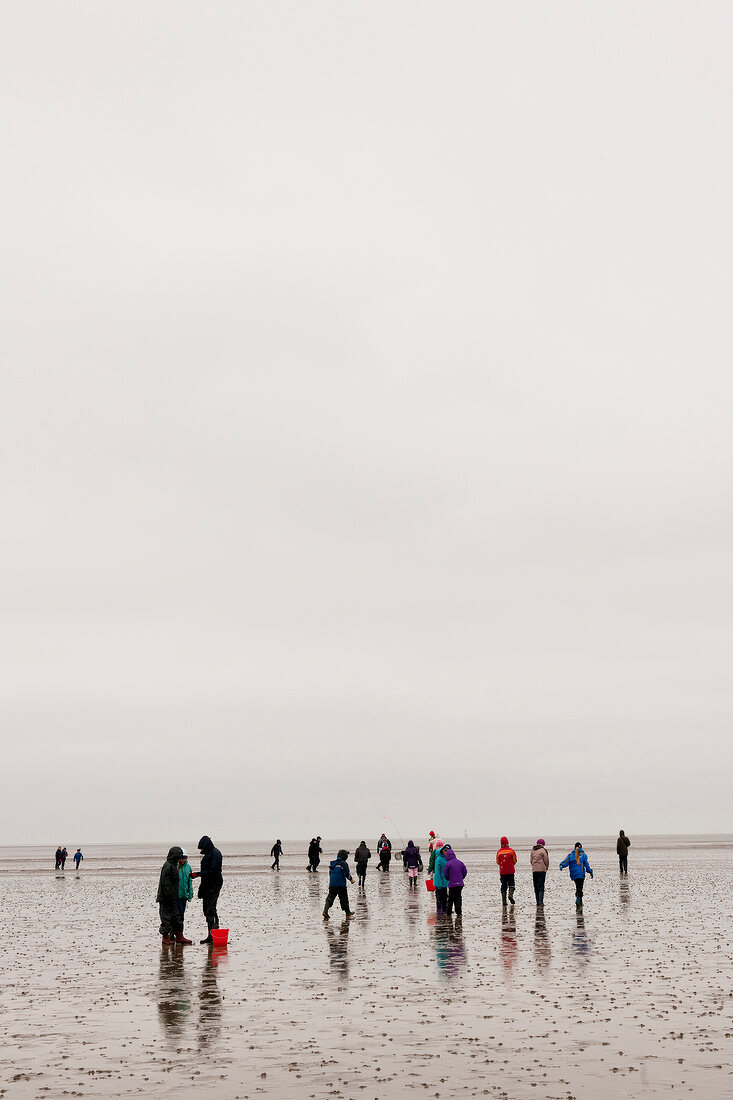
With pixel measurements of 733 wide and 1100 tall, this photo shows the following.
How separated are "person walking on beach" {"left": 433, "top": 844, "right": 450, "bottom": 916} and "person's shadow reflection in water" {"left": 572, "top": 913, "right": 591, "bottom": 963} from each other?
3520 millimetres

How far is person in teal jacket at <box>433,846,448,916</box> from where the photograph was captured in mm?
27719

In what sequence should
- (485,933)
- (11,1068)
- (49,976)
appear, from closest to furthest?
(11,1068), (49,976), (485,933)

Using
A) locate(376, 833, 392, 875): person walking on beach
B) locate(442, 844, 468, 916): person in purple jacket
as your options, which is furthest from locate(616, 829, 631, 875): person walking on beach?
locate(442, 844, 468, 916): person in purple jacket

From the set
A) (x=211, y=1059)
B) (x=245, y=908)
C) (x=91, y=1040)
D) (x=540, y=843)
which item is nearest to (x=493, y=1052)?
(x=211, y=1059)

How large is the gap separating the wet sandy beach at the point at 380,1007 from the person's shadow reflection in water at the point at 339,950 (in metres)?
0.09

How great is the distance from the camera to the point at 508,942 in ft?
72.5

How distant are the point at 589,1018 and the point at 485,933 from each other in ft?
34.2

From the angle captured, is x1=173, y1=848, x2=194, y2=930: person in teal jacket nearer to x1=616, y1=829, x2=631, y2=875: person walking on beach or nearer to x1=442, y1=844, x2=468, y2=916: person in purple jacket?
x1=442, y1=844, x2=468, y2=916: person in purple jacket

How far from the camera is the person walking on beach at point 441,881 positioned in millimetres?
27656

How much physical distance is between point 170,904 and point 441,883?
828 centimetres

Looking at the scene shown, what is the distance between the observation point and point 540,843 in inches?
1145

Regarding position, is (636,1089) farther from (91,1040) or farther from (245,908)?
(245,908)

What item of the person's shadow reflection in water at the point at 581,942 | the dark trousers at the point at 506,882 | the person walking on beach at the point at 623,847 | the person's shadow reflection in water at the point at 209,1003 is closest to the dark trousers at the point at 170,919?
the person's shadow reflection in water at the point at 209,1003

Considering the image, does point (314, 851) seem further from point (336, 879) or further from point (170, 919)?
point (170, 919)
